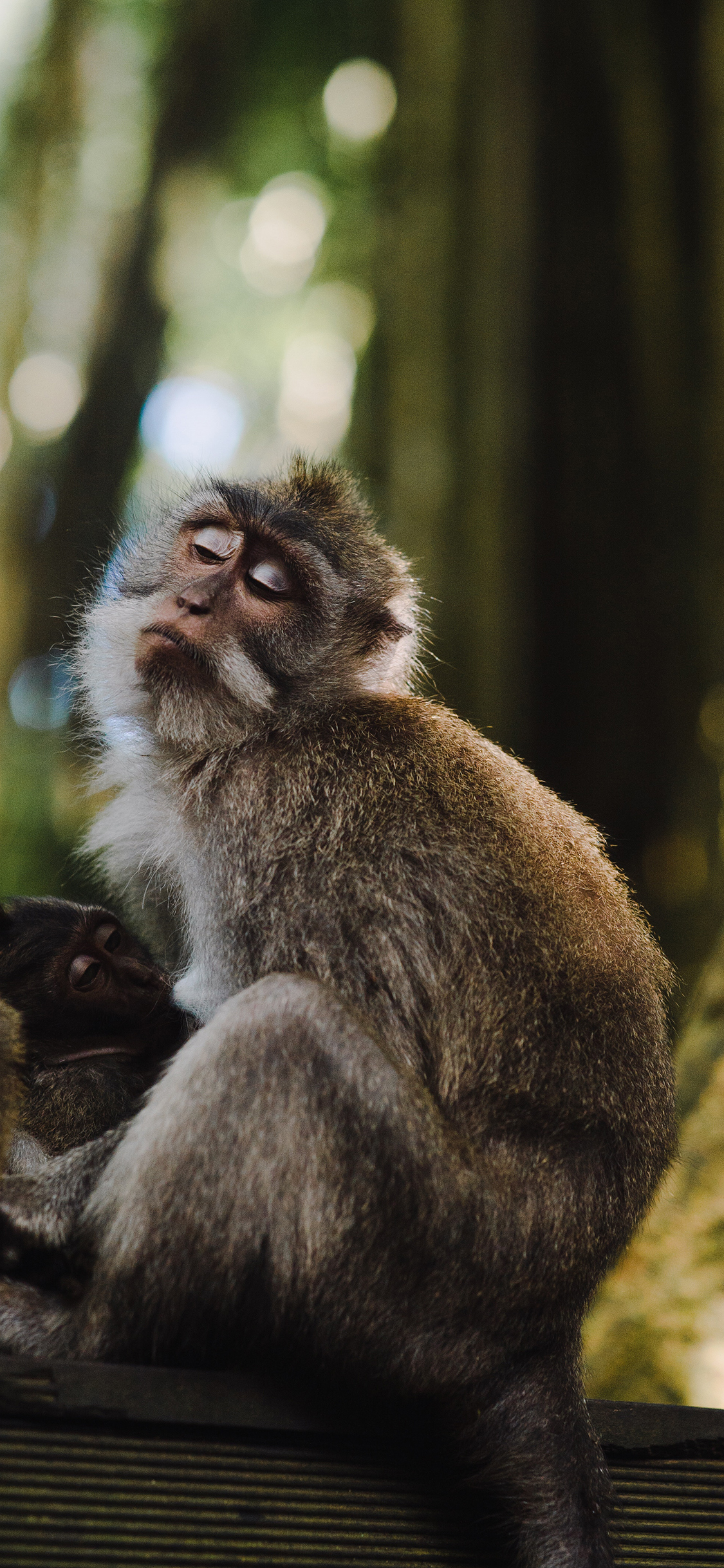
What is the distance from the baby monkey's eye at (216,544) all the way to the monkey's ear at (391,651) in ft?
1.67

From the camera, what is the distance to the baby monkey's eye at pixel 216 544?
11.8ft

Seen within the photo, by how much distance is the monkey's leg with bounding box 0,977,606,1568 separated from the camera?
95.8 inches

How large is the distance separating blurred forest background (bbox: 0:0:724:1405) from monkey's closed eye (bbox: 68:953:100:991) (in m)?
3.70

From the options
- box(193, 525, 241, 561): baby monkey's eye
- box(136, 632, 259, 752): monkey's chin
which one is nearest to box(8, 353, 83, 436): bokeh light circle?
box(193, 525, 241, 561): baby monkey's eye

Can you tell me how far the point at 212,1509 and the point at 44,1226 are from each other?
72cm

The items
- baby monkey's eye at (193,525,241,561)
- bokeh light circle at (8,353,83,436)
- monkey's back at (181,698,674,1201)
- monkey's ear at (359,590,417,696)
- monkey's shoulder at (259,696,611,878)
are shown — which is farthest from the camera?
bokeh light circle at (8,353,83,436)

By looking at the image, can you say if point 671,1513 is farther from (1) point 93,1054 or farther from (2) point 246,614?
(2) point 246,614

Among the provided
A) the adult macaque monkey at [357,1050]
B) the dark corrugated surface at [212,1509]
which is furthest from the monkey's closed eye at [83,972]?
the dark corrugated surface at [212,1509]

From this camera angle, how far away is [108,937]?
3.60 m

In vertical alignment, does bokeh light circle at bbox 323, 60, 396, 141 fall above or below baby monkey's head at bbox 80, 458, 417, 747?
above

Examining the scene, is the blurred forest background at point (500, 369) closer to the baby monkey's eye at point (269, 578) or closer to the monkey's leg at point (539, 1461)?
the baby monkey's eye at point (269, 578)

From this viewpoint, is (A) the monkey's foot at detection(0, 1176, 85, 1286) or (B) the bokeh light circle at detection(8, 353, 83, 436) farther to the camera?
(B) the bokeh light circle at detection(8, 353, 83, 436)

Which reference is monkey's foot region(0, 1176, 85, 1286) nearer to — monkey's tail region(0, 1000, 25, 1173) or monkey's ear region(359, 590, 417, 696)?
monkey's tail region(0, 1000, 25, 1173)

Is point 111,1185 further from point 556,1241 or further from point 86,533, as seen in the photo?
point 86,533
